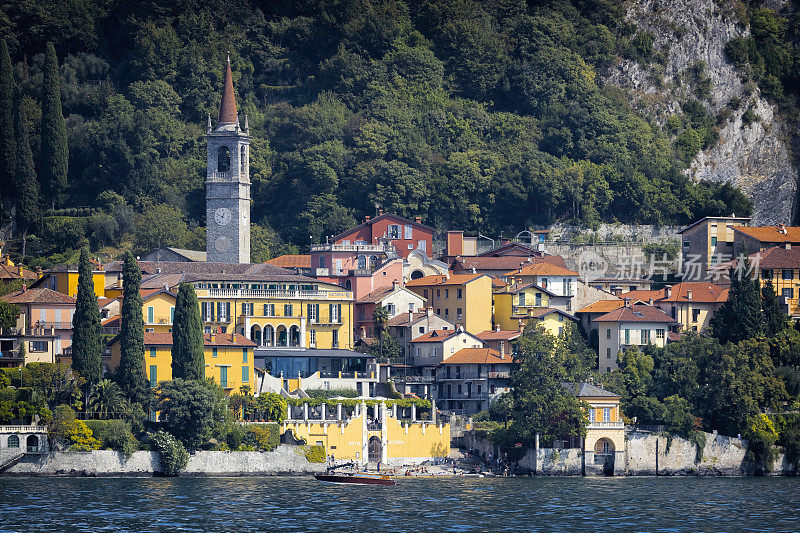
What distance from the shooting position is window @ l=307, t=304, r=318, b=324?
10625 cm

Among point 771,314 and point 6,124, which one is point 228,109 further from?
point 771,314

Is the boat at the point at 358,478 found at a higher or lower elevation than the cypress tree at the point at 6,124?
lower

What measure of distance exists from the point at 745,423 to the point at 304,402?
2372 cm

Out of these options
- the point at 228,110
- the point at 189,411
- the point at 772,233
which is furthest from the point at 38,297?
the point at 772,233

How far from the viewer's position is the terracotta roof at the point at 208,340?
95.0 metres

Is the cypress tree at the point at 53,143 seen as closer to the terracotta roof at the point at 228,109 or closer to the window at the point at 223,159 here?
the terracotta roof at the point at 228,109

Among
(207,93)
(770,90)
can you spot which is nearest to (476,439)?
(207,93)

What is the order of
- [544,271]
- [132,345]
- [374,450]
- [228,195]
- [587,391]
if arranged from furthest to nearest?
[228,195], [544,271], [374,450], [587,391], [132,345]

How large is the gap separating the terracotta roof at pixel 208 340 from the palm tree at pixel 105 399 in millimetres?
4448

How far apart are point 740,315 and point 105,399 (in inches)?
1425

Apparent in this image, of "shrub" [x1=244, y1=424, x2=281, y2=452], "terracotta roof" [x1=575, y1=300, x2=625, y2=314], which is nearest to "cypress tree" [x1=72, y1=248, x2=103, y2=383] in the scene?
"shrub" [x1=244, y1=424, x2=281, y2=452]

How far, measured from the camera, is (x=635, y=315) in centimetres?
10519

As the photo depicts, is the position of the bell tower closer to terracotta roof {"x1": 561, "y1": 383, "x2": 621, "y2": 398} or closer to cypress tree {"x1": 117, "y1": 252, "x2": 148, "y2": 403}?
cypress tree {"x1": 117, "y1": 252, "x2": 148, "y2": 403}

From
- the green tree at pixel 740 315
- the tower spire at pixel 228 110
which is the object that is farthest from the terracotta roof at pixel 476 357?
the tower spire at pixel 228 110
